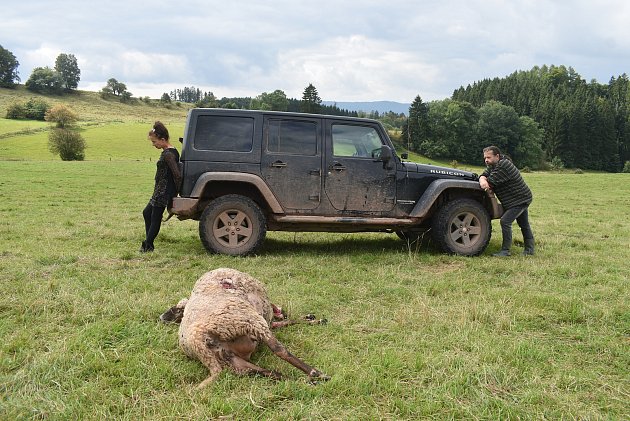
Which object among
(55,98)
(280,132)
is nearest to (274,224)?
(280,132)

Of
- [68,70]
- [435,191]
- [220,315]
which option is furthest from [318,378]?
[68,70]

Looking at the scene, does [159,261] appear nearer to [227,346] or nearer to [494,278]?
[227,346]

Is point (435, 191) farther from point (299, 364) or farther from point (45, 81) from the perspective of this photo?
point (45, 81)

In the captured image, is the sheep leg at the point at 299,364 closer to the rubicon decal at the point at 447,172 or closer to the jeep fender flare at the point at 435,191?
the jeep fender flare at the point at 435,191

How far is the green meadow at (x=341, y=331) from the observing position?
9.78 ft

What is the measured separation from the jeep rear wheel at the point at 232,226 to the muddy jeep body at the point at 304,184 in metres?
0.01

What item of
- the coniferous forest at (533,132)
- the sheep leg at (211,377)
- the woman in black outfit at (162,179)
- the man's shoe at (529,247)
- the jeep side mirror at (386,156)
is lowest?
the sheep leg at (211,377)

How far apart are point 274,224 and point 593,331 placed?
4549mm

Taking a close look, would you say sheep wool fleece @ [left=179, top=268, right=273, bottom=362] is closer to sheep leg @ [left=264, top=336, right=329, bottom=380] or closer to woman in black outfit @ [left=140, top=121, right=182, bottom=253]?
sheep leg @ [left=264, top=336, right=329, bottom=380]

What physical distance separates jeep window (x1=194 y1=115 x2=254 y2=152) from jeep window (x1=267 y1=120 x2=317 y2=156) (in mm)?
315

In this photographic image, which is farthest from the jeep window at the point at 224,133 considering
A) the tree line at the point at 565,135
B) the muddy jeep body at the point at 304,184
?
the tree line at the point at 565,135

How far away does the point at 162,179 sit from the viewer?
7180 millimetres

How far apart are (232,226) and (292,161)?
132cm

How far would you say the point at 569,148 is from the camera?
3189 inches
